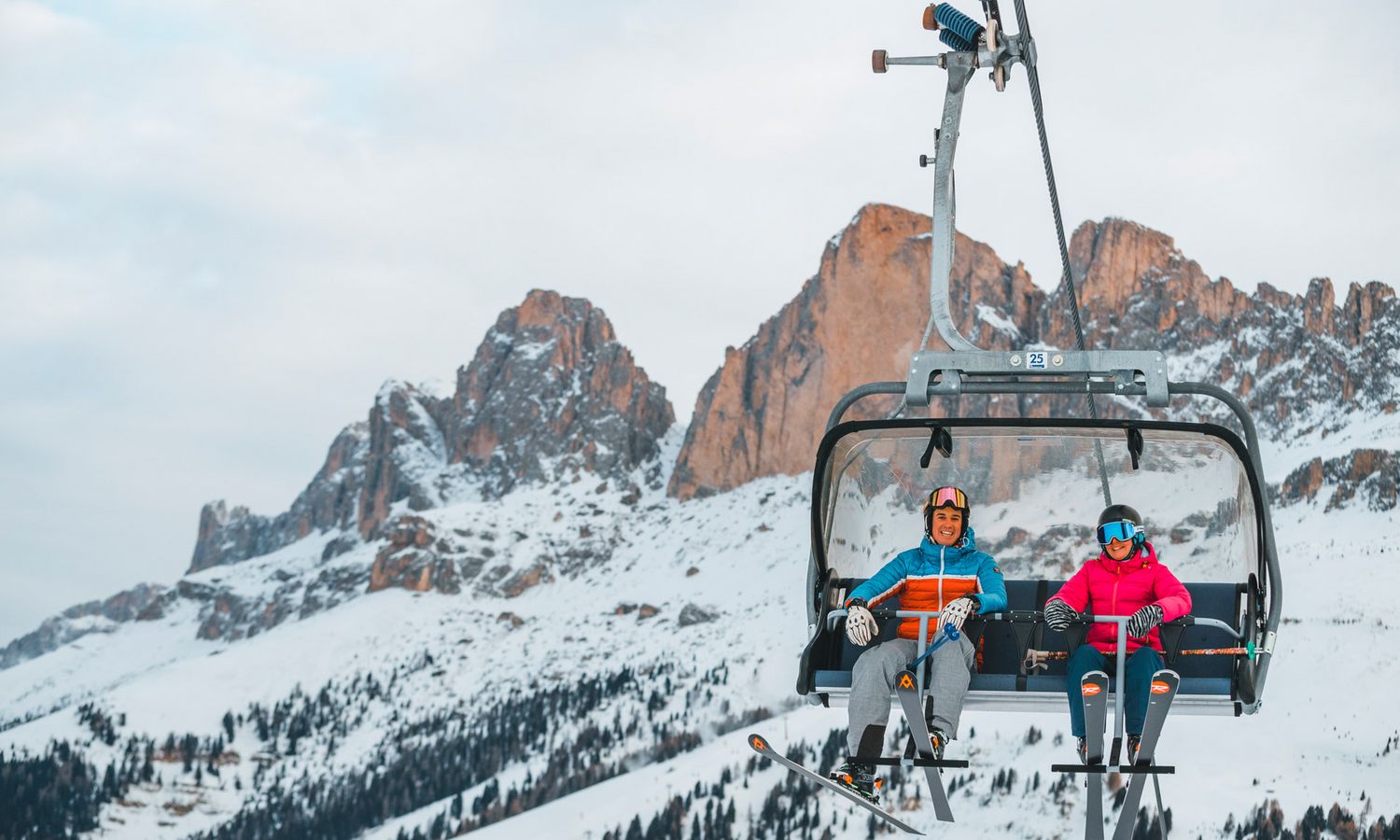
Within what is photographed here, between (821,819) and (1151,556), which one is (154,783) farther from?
(1151,556)

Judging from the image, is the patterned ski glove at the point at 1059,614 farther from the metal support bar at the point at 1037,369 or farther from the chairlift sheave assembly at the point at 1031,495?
the metal support bar at the point at 1037,369

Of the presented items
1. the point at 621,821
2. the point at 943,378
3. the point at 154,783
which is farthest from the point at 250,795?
the point at 943,378

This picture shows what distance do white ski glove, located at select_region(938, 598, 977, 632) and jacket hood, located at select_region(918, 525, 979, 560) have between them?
1.54 ft

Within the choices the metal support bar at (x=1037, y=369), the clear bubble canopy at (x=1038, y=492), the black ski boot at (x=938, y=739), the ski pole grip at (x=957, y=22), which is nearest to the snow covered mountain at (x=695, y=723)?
the clear bubble canopy at (x=1038, y=492)

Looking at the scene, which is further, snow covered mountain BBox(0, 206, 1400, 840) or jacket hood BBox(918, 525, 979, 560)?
snow covered mountain BBox(0, 206, 1400, 840)

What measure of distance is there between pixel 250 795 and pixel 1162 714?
6240 inches

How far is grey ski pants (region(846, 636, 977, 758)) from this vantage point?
7102 mm

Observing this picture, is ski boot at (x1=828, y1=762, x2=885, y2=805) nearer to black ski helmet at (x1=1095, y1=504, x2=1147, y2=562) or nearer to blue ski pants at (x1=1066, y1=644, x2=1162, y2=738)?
blue ski pants at (x1=1066, y1=644, x2=1162, y2=738)

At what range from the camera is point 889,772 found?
96.4 meters

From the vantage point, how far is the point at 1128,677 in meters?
7.16

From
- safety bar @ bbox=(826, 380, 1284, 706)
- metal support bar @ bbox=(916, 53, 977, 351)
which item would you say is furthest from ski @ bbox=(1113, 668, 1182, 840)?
metal support bar @ bbox=(916, 53, 977, 351)

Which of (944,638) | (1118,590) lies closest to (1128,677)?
(1118,590)

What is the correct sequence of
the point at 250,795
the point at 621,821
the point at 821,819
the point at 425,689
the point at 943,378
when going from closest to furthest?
the point at 943,378 → the point at 821,819 → the point at 621,821 → the point at 250,795 → the point at 425,689

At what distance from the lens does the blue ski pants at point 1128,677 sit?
703 centimetres
